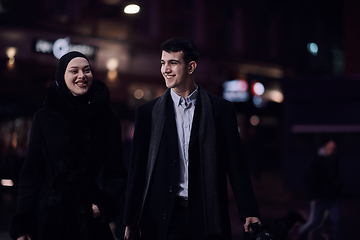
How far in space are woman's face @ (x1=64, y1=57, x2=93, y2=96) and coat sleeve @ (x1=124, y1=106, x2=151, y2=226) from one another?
0.46 m

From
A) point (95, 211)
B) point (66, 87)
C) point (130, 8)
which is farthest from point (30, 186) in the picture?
point (130, 8)

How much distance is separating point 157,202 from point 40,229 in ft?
2.74

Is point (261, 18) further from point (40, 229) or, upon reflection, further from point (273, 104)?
point (40, 229)

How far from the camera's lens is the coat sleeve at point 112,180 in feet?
10.5

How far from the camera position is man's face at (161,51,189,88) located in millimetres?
3328

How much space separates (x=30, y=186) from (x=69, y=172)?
0.30 meters

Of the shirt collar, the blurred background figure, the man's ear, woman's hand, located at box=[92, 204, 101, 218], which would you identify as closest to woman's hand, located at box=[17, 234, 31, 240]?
woman's hand, located at box=[92, 204, 101, 218]

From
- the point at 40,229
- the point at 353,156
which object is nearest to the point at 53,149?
the point at 40,229

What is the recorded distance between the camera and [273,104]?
1112 inches

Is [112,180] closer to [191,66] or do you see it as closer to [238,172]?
[238,172]

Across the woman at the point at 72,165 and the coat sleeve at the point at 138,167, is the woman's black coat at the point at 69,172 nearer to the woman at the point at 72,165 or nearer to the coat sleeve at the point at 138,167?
the woman at the point at 72,165

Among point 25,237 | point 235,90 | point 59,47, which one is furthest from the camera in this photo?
point 235,90

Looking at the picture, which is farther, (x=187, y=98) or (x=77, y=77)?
(x=187, y=98)

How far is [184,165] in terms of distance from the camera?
3.23 meters
